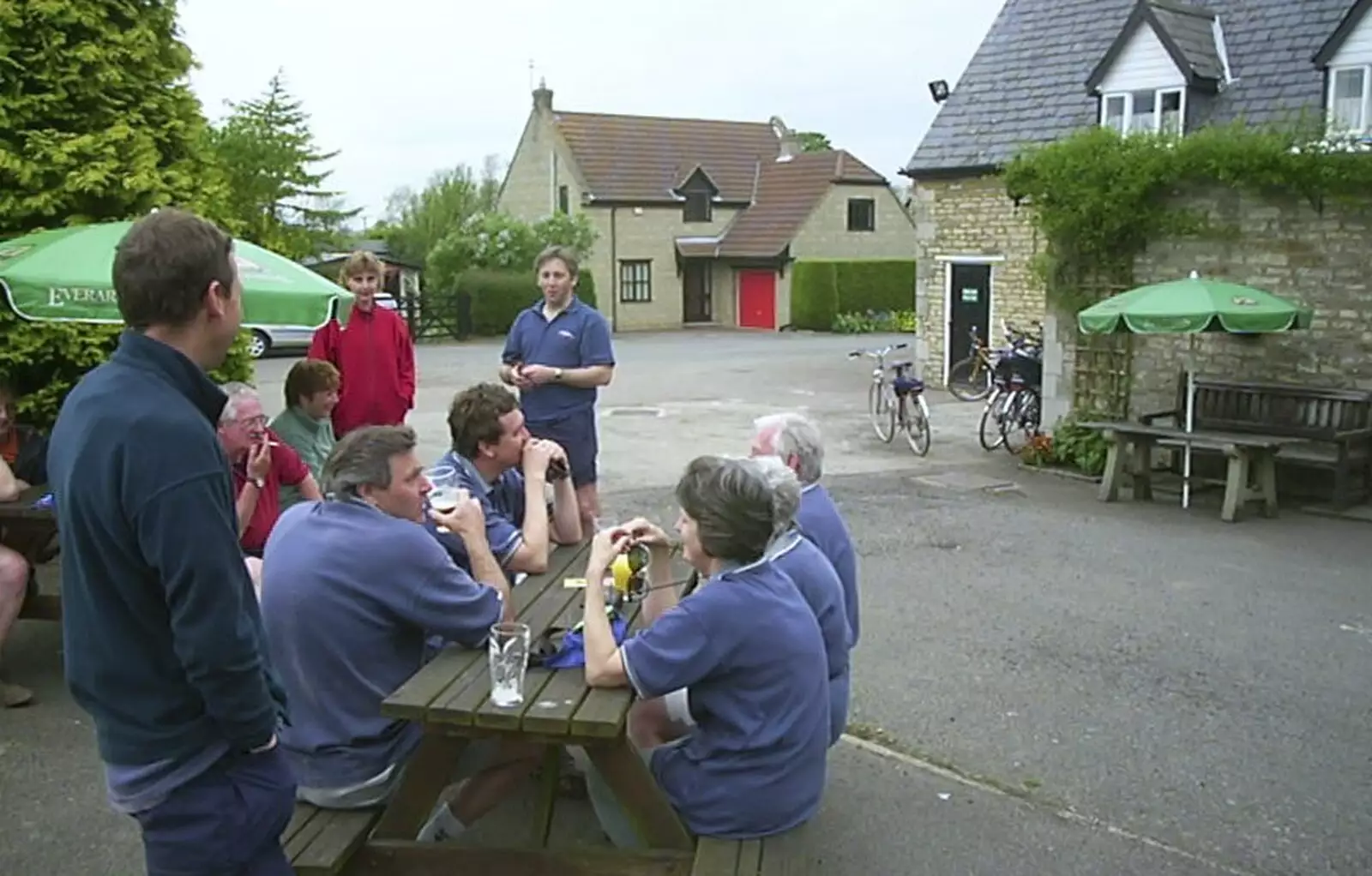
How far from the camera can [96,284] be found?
5809mm

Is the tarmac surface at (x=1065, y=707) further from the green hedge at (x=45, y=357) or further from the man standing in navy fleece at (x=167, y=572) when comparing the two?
the green hedge at (x=45, y=357)

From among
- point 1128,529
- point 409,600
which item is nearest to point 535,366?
point 409,600

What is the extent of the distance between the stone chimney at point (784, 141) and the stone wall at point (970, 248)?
2173 cm

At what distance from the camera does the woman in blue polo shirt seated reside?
317cm

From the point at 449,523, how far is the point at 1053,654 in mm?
3895

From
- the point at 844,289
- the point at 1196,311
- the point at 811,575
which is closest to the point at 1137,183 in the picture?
the point at 1196,311

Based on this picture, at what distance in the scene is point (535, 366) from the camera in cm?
661

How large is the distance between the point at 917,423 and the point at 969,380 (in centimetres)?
776

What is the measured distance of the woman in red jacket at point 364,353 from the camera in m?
6.97

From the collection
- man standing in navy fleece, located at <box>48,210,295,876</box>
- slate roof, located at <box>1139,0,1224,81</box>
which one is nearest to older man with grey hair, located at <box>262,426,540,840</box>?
man standing in navy fleece, located at <box>48,210,295,876</box>

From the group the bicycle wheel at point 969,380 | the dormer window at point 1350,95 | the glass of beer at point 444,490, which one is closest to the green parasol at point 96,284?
the glass of beer at point 444,490

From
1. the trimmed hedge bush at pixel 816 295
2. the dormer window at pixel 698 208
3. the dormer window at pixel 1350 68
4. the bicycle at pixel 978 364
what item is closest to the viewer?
the dormer window at pixel 1350 68

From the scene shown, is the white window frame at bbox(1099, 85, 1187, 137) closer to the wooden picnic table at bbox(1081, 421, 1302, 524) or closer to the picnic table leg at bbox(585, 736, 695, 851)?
the wooden picnic table at bbox(1081, 421, 1302, 524)

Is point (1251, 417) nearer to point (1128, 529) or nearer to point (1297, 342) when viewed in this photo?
point (1297, 342)
